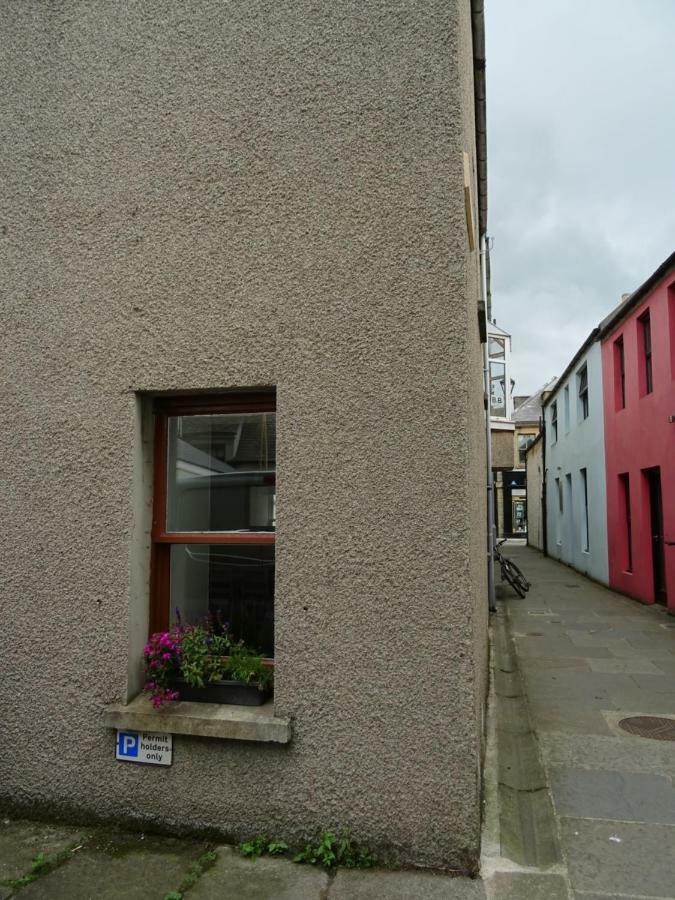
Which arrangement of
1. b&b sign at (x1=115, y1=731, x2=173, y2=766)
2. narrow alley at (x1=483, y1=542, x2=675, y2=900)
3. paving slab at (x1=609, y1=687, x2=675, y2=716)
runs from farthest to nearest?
1. paving slab at (x1=609, y1=687, x2=675, y2=716)
2. b&b sign at (x1=115, y1=731, x2=173, y2=766)
3. narrow alley at (x1=483, y1=542, x2=675, y2=900)

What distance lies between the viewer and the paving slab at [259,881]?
2793 mm

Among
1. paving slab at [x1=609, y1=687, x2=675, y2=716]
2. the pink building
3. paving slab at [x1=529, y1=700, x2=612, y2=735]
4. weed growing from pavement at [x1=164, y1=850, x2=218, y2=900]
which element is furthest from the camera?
the pink building

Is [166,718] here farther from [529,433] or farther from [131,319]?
[529,433]

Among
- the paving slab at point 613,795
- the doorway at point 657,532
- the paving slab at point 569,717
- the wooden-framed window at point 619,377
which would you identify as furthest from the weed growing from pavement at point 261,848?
the wooden-framed window at point 619,377

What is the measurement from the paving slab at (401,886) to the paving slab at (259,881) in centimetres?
9

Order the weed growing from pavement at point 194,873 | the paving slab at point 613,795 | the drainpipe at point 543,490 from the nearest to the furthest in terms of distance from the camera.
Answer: the weed growing from pavement at point 194,873
the paving slab at point 613,795
the drainpipe at point 543,490

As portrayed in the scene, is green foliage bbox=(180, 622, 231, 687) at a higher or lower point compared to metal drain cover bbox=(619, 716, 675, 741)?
higher

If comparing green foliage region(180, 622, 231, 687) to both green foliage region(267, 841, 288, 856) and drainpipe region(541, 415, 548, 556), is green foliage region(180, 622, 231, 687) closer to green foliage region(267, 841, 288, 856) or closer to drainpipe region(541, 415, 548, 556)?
green foliage region(267, 841, 288, 856)

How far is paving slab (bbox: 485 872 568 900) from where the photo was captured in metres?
2.82

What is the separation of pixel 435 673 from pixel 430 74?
3051mm

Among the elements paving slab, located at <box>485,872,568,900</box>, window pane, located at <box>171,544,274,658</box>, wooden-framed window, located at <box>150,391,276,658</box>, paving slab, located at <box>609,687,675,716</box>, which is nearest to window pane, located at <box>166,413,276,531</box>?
wooden-framed window, located at <box>150,391,276,658</box>

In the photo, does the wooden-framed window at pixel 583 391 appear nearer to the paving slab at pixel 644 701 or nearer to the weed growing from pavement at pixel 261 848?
the paving slab at pixel 644 701

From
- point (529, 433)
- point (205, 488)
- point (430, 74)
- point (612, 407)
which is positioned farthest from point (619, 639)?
point (529, 433)

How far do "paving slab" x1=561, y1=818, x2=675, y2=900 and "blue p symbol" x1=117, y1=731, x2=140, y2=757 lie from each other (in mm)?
2204
